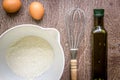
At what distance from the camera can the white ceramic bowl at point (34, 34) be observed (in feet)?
2.68

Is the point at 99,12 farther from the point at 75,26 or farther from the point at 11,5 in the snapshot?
the point at 11,5

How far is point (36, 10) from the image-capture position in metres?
0.85

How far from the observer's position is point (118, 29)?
92 centimetres

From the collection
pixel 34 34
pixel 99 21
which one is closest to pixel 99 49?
pixel 99 21

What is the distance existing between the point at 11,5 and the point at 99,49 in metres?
0.35

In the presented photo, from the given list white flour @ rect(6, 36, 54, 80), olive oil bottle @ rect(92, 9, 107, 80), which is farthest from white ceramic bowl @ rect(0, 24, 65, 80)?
olive oil bottle @ rect(92, 9, 107, 80)

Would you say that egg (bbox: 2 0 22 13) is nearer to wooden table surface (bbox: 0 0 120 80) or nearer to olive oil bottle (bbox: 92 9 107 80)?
wooden table surface (bbox: 0 0 120 80)

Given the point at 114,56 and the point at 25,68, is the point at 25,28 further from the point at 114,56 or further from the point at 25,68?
the point at 114,56

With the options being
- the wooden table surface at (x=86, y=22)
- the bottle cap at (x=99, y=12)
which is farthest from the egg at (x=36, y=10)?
the bottle cap at (x=99, y=12)

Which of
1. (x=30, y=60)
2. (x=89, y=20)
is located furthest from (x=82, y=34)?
(x=30, y=60)

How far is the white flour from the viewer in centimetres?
89

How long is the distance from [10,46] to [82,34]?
270mm

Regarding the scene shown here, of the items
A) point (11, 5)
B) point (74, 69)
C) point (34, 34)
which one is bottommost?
point (74, 69)

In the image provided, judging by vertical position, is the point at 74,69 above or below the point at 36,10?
below
